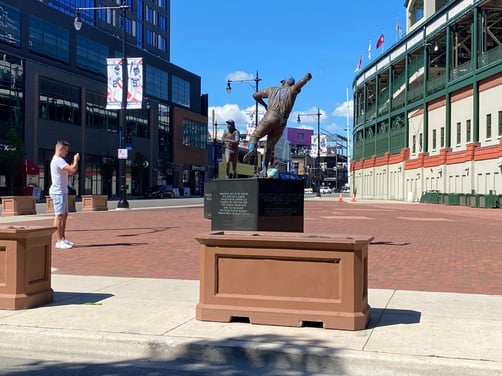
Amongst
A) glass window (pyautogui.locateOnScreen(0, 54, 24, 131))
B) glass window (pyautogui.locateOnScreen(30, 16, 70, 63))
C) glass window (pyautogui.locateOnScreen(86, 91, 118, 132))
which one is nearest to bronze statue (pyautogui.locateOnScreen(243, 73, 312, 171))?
glass window (pyautogui.locateOnScreen(0, 54, 24, 131))

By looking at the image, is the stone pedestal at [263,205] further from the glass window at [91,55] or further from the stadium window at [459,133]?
the glass window at [91,55]

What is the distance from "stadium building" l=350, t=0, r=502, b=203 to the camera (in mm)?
Answer: 43562

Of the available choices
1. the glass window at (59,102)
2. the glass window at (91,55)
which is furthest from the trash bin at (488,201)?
the glass window at (91,55)

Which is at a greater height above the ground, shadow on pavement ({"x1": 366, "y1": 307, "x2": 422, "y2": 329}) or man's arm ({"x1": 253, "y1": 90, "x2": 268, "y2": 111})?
man's arm ({"x1": 253, "y1": 90, "x2": 268, "y2": 111})

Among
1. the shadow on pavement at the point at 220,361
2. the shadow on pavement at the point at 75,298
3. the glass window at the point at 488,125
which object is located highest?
the glass window at the point at 488,125

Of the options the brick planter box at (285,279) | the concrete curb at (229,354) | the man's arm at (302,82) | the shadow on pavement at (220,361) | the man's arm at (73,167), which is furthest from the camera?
the man's arm at (302,82)

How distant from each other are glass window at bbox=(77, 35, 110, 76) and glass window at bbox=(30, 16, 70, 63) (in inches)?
93.1

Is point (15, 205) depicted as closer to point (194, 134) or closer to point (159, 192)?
point (159, 192)

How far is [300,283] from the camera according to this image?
6062 millimetres

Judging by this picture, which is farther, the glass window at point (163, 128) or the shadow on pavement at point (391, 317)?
the glass window at point (163, 128)

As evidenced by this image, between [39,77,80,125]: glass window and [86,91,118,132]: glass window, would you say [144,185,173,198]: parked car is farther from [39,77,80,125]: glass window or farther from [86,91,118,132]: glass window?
[39,77,80,125]: glass window

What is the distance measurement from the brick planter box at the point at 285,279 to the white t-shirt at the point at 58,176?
585 centimetres

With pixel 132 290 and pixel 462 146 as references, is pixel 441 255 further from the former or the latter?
pixel 462 146

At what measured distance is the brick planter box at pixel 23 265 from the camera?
674 cm
